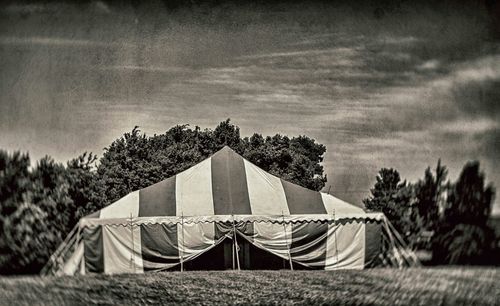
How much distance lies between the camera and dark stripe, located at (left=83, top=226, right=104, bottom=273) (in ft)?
19.8

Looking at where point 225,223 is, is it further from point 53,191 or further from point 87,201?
point 53,191

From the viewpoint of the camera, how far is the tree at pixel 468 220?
365cm

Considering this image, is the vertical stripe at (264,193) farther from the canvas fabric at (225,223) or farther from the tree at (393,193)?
the tree at (393,193)

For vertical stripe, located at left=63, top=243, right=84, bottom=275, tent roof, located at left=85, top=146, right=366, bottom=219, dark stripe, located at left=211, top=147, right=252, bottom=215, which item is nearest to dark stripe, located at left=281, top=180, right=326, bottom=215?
tent roof, located at left=85, top=146, right=366, bottom=219

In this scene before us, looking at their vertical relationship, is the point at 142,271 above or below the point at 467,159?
below

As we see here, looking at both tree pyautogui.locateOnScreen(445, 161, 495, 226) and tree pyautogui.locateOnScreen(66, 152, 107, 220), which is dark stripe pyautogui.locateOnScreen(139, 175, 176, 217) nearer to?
tree pyautogui.locateOnScreen(66, 152, 107, 220)

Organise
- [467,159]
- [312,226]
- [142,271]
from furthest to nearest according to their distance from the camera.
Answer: [312,226] → [142,271] → [467,159]

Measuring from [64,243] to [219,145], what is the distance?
376cm

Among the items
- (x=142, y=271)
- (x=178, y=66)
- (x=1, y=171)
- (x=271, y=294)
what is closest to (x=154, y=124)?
(x=178, y=66)

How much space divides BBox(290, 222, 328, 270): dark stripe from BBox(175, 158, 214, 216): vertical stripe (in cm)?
115

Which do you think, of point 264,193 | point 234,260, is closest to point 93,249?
point 234,260

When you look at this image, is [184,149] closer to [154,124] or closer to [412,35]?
[154,124]

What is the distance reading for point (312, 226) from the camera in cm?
734

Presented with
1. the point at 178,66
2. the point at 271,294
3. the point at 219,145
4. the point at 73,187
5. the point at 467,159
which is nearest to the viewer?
the point at 467,159
